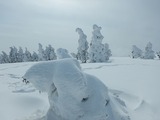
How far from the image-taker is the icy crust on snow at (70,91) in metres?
8.90

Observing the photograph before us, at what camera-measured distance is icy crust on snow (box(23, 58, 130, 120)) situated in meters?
8.90

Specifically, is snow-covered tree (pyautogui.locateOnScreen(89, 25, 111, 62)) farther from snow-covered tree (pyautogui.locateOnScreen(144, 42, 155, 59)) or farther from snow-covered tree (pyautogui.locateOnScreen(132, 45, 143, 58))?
snow-covered tree (pyautogui.locateOnScreen(132, 45, 143, 58))

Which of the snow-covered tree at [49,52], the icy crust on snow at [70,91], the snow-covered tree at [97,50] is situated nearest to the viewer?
the icy crust on snow at [70,91]

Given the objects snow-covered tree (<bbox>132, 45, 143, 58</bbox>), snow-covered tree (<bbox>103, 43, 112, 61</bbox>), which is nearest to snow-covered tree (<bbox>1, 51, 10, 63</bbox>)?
snow-covered tree (<bbox>103, 43, 112, 61</bbox>)

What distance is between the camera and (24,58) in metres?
79.2

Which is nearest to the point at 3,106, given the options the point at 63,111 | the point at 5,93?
the point at 5,93

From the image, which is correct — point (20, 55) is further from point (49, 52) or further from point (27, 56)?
point (49, 52)

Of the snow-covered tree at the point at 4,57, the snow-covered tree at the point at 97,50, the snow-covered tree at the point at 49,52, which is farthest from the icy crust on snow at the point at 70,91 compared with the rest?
the snow-covered tree at the point at 4,57

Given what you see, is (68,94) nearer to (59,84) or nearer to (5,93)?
(59,84)

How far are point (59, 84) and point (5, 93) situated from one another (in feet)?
27.3

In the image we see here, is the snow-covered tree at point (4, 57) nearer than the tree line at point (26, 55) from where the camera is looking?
No

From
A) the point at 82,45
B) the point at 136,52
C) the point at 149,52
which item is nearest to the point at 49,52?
the point at 82,45

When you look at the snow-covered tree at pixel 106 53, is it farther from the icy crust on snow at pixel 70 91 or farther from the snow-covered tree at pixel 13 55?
the icy crust on snow at pixel 70 91

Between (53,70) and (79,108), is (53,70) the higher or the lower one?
the higher one
